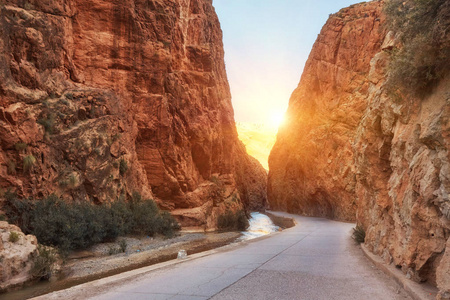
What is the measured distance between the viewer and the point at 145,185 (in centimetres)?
2862

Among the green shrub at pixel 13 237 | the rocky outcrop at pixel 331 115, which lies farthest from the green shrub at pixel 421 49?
the rocky outcrop at pixel 331 115

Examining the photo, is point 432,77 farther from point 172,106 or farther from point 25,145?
point 172,106

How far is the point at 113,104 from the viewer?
2520cm

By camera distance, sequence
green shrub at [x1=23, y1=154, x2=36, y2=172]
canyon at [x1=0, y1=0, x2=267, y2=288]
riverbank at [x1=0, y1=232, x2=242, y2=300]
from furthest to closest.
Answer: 1. canyon at [x1=0, y1=0, x2=267, y2=288]
2. green shrub at [x1=23, y1=154, x2=36, y2=172]
3. riverbank at [x1=0, y1=232, x2=242, y2=300]

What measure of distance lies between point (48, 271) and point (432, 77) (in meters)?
12.6

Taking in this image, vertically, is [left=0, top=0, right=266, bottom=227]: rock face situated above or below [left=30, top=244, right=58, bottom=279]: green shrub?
above

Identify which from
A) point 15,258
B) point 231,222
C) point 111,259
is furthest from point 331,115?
point 15,258

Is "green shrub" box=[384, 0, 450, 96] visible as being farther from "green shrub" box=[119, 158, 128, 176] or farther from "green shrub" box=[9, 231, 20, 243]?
"green shrub" box=[119, 158, 128, 176]

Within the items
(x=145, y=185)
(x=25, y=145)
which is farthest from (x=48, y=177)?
(x=145, y=185)

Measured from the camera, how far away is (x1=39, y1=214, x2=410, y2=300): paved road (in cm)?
612

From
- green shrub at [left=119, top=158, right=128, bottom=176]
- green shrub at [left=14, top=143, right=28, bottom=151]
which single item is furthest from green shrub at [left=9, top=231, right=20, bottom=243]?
green shrub at [left=119, top=158, right=128, bottom=176]

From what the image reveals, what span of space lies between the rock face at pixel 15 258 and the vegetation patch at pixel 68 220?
3280 mm

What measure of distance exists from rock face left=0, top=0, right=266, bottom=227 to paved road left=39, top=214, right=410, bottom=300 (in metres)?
11.8

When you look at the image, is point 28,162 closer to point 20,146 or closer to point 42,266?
point 20,146
